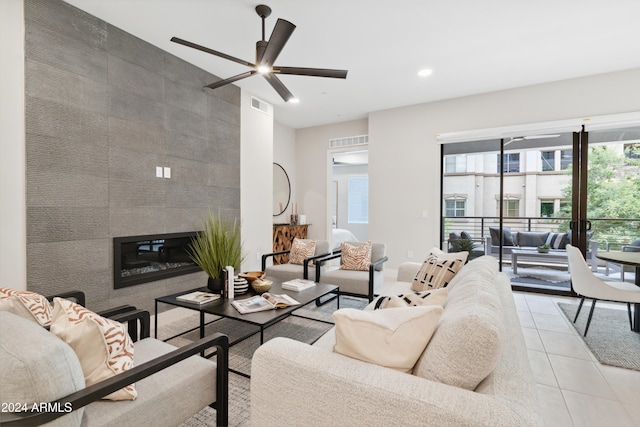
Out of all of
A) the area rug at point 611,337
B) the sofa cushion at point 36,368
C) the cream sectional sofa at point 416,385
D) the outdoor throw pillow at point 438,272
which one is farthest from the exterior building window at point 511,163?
the sofa cushion at point 36,368

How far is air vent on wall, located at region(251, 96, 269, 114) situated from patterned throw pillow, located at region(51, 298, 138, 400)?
3875mm

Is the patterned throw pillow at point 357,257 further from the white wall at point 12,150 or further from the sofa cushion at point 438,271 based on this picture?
the white wall at point 12,150

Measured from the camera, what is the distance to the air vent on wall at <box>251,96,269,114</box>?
4492 mm

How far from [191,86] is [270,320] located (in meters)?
3.00

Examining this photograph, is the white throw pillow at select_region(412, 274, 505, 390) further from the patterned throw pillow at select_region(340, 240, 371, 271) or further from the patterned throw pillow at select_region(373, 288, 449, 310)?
the patterned throw pillow at select_region(340, 240, 371, 271)

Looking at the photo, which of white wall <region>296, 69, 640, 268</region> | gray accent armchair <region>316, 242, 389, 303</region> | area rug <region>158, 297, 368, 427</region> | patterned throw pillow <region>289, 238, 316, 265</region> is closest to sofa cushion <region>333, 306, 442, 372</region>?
area rug <region>158, 297, 368, 427</region>

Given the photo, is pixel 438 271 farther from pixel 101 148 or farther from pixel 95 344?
pixel 101 148

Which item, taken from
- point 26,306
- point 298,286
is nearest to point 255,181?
point 298,286

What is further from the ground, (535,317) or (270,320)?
(270,320)

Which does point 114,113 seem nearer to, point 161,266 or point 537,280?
point 161,266

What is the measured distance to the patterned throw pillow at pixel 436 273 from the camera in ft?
7.59

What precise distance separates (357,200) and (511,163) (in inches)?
186

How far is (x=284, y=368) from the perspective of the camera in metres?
1.08

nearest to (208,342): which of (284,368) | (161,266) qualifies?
(284,368)
